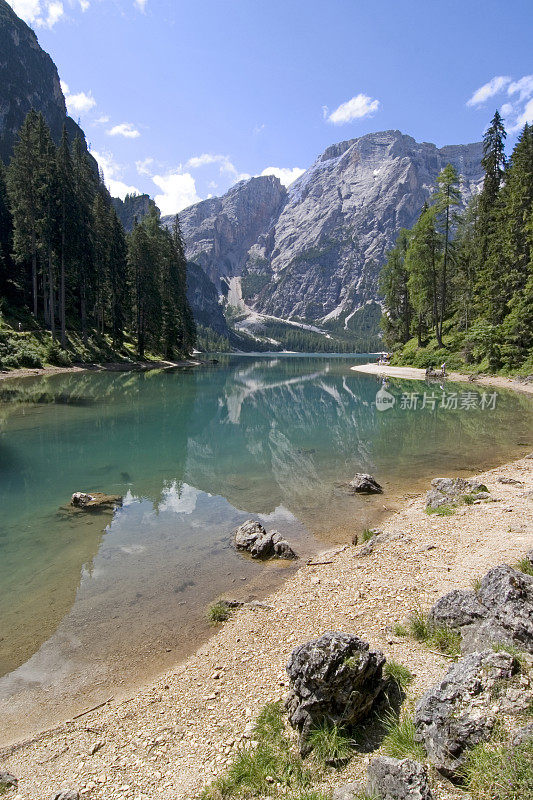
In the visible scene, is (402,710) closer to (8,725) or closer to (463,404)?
(8,725)

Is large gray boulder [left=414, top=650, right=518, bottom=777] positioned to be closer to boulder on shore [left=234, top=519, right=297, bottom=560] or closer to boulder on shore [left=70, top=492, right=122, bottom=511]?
boulder on shore [left=234, top=519, right=297, bottom=560]

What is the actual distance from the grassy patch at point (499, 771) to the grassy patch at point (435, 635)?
81.9 inches

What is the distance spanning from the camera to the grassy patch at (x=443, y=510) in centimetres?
1142

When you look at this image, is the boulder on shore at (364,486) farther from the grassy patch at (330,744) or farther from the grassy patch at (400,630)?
the grassy patch at (330,744)

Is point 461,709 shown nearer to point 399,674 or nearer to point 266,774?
point 399,674

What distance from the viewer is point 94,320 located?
71438 mm

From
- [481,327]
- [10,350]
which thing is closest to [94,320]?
[10,350]

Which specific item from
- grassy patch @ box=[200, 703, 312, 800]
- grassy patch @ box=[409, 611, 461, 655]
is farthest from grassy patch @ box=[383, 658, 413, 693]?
grassy patch @ box=[200, 703, 312, 800]

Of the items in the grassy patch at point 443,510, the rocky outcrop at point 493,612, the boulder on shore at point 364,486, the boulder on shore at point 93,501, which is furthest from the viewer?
the boulder on shore at point 364,486

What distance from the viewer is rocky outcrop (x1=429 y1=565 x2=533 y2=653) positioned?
4.76m

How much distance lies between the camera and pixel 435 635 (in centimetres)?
579

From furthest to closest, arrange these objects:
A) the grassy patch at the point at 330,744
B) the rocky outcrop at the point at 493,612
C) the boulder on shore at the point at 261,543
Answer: the boulder on shore at the point at 261,543
the rocky outcrop at the point at 493,612
the grassy patch at the point at 330,744

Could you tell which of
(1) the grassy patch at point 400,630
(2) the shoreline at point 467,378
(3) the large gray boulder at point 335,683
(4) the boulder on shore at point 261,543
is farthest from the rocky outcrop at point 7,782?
(2) the shoreline at point 467,378

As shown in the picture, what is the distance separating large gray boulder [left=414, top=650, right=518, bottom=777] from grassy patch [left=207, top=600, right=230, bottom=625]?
4.46 meters
